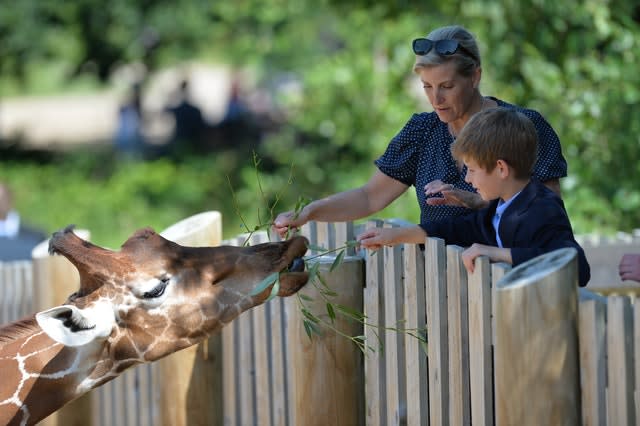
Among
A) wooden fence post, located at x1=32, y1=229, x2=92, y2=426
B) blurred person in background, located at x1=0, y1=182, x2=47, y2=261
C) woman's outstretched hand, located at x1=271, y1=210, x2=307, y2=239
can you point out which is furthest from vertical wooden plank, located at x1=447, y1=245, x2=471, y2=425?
blurred person in background, located at x1=0, y1=182, x2=47, y2=261

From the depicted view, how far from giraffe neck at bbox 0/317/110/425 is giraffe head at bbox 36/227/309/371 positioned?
0.10m

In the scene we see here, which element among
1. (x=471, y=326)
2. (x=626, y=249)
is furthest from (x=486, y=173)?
(x=626, y=249)

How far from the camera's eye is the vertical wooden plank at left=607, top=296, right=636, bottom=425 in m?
2.90

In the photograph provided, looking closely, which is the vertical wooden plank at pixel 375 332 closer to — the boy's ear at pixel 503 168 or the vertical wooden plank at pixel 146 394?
the boy's ear at pixel 503 168

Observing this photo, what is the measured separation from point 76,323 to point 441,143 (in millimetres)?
1584

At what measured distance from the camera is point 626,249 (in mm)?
5641

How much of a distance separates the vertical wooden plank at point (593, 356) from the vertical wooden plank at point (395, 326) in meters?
1.08

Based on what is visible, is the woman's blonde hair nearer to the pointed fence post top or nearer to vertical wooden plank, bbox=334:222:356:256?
vertical wooden plank, bbox=334:222:356:256

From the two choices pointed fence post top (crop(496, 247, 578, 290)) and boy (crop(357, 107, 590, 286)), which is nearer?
pointed fence post top (crop(496, 247, 578, 290))

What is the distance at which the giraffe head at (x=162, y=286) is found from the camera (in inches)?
155

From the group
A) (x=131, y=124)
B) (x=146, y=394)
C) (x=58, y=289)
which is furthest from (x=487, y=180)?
(x=131, y=124)

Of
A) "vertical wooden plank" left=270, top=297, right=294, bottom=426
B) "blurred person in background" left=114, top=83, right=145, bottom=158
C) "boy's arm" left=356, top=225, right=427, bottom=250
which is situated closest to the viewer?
"boy's arm" left=356, top=225, right=427, bottom=250

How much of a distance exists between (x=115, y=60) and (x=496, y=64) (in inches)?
460

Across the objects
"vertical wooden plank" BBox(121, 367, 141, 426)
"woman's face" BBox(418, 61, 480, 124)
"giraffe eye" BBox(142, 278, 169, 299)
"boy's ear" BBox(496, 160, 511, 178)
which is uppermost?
"woman's face" BBox(418, 61, 480, 124)
